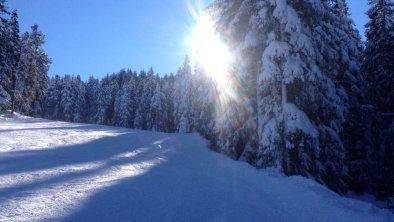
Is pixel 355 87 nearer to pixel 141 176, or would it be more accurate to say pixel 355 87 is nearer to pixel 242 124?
pixel 242 124

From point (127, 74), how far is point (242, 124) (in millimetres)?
96776

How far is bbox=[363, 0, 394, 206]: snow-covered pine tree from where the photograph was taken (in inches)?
938

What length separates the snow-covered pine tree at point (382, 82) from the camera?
23828 mm

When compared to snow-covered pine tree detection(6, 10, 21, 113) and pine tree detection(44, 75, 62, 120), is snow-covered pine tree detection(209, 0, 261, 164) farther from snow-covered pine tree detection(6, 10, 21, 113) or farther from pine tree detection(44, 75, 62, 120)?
pine tree detection(44, 75, 62, 120)

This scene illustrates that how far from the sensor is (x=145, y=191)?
32.8ft

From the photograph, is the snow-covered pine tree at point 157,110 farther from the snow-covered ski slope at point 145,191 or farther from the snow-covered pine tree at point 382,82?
the snow-covered ski slope at point 145,191

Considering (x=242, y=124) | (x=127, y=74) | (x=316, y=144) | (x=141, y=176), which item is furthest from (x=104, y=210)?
(x=127, y=74)

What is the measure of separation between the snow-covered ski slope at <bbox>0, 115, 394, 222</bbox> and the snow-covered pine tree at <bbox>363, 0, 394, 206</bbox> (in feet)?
40.4

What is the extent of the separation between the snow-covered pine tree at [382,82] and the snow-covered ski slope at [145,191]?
484 inches

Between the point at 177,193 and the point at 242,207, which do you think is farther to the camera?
the point at 177,193

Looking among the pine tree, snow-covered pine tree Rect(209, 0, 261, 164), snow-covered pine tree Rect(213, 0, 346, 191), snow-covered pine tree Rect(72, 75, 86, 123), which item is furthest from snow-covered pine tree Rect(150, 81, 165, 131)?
snow-covered pine tree Rect(213, 0, 346, 191)

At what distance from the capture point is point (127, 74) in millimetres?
113062

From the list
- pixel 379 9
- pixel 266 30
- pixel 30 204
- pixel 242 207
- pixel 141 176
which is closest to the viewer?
pixel 30 204

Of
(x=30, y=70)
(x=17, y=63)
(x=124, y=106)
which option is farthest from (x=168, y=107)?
(x=17, y=63)
